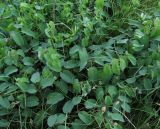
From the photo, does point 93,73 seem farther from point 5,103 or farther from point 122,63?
point 5,103

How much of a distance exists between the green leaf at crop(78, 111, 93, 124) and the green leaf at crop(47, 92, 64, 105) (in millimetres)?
105

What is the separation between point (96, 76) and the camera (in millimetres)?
1704

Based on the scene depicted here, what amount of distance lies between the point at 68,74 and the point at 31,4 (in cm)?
47

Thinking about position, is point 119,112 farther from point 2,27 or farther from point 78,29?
point 2,27

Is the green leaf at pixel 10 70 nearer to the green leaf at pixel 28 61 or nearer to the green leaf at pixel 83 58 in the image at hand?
the green leaf at pixel 28 61

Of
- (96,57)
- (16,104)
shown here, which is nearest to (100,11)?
(96,57)

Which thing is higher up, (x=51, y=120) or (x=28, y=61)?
(x=28, y=61)

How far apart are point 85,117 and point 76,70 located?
228 millimetres

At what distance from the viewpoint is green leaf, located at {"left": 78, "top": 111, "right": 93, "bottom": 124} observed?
5.32ft

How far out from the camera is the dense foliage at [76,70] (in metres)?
1.65

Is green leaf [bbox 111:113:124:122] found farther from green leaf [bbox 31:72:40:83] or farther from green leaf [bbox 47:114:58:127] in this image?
green leaf [bbox 31:72:40:83]

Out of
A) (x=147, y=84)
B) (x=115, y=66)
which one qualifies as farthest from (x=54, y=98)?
(x=147, y=84)

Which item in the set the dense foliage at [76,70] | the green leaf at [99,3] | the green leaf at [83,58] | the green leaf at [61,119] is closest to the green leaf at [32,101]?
the dense foliage at [76,70]

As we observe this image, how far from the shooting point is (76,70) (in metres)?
1.76
